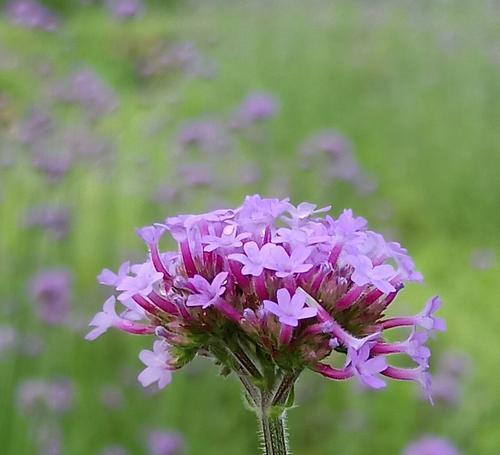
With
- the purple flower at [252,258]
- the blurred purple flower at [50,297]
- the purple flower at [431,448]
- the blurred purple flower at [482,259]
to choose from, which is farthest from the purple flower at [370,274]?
the blurred purple flower at [482,259]

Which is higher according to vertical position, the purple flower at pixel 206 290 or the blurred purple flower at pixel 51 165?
the blurred purple flower at pixel 51 165

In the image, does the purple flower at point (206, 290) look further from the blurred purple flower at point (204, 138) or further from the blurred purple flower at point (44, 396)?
the blurred purple flower at point (204, 138)

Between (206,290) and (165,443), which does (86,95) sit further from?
(206,290)

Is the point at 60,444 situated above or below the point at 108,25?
below

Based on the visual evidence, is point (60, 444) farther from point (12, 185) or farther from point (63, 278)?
point (12, 185)

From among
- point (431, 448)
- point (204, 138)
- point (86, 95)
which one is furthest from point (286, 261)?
point (86, 95)

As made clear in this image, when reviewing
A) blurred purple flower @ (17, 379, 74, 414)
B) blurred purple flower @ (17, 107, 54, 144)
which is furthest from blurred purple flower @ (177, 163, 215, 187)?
blurred purple flower @ (17, 379, 74, 414)

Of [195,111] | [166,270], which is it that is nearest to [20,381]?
[166,270]
